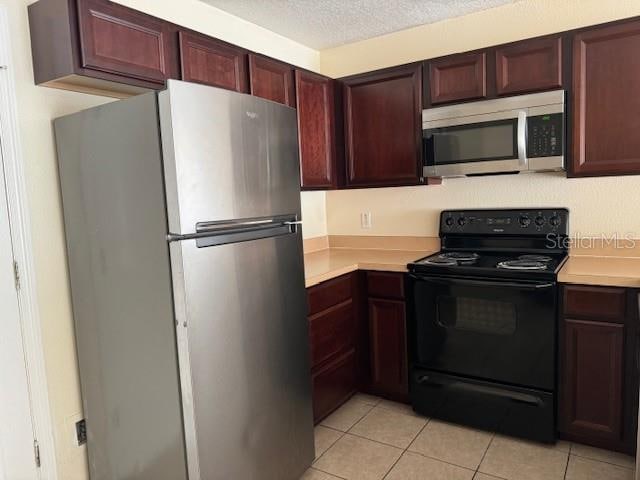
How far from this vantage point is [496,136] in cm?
252

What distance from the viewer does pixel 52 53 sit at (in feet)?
5.59

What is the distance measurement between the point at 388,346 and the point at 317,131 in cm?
139

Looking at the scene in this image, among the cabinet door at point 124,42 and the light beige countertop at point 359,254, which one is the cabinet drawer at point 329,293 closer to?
the light beige countertop at point 359,254

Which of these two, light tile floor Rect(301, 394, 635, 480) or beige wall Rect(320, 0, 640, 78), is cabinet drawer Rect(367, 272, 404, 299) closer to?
light tile floor Rect(301, 394, 635, 480)

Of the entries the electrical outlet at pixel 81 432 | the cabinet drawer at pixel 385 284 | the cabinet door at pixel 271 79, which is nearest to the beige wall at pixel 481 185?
the cabinet drawer at pixel 385 284

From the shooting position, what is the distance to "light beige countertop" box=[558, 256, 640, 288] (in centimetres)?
203

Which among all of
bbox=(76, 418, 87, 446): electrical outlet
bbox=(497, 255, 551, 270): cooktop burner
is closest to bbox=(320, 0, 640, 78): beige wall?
bbox=(497, 255, 551, 270): cooktop burner

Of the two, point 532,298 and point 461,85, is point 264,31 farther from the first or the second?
point 532,298

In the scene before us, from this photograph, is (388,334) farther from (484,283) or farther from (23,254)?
(23,254)

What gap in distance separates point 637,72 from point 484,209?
3.38 feet

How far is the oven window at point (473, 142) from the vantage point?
248 cm

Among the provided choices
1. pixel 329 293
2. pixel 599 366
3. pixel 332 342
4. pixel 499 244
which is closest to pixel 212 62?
pixel 329 293

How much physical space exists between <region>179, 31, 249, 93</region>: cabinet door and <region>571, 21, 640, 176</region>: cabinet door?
167cm

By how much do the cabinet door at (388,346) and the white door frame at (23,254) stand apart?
5.51 feet
